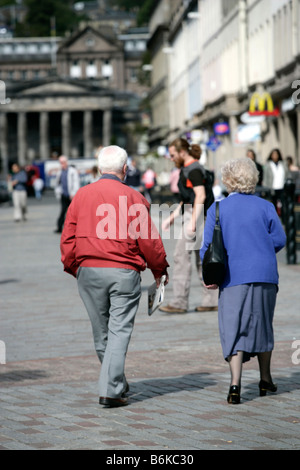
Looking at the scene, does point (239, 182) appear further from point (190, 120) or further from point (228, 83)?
point (190, 120)

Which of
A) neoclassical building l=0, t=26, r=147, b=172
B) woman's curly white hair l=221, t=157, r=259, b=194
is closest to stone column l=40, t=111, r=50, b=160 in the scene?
neoclassical building l=0, t=26, r=147, b=172

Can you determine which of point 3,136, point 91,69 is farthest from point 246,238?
point 91,69

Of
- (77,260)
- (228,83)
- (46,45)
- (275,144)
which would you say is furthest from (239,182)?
(46,45)

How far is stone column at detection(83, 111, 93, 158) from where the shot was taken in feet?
530

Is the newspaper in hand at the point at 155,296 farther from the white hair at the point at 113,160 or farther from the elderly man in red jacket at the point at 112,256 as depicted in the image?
the white hair at the point at 113,160

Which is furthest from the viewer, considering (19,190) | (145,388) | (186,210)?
→ (19,190)

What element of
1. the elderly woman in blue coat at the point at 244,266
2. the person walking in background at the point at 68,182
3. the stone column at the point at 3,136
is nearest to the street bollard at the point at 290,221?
the person walking in background at the point at 68,182

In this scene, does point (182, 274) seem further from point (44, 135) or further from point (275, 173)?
point (44, 135)

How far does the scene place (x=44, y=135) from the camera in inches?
6427

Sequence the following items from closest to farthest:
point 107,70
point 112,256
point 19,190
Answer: point 112,256
point 19,190
point 107,70

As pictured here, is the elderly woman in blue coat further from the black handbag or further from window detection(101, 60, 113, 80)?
window detection(101, 60, 113, 80)

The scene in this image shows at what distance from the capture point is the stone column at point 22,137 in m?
163

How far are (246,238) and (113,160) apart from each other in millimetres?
1007

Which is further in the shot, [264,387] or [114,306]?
[264,387]
